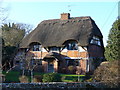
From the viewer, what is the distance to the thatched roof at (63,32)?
29.6 metres

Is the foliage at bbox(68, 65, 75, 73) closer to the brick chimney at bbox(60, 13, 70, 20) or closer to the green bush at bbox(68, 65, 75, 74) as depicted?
the green bush at bbox(68, 65, 75, 74)

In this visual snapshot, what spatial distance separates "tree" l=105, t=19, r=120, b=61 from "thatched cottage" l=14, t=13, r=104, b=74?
11202mm

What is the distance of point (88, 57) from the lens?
96.6 ft

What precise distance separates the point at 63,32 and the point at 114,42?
15.4 m

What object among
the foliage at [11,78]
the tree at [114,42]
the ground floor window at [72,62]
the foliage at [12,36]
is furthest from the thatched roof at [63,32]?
the tree at [114,42]

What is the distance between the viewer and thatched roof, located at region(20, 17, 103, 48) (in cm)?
2958

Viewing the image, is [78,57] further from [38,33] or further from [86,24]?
[38,33]

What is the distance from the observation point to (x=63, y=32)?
31625 mm

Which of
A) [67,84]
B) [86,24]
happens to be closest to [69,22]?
[86,24]

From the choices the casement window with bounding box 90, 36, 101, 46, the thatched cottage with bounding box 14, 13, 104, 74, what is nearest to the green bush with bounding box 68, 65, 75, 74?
the thatched cottage with bounding box 14, 13, 104, 74

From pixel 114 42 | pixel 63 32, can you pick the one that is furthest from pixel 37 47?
pixel 114 42

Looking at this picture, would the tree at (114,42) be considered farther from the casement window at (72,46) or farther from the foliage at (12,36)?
the foliage at (12,36)

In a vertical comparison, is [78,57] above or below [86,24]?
below

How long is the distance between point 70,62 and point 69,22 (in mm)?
6369
